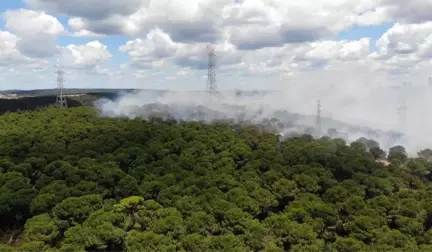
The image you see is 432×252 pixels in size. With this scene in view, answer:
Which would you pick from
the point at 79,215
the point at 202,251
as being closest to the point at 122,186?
the point at 79,215

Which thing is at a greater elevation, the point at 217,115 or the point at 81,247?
the point at 217,115

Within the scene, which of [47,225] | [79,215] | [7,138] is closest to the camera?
[47,225]

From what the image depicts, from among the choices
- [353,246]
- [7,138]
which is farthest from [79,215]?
[7,138]

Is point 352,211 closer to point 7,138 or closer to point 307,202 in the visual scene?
point 307,202

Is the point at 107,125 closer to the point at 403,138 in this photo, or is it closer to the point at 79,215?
the point at 79,215

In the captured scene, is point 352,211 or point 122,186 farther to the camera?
point 122,186

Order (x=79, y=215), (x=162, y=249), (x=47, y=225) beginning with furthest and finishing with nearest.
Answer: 1. (x=79, y=215)
2. (x=47, y=225)
3. (x=162, y=249)
